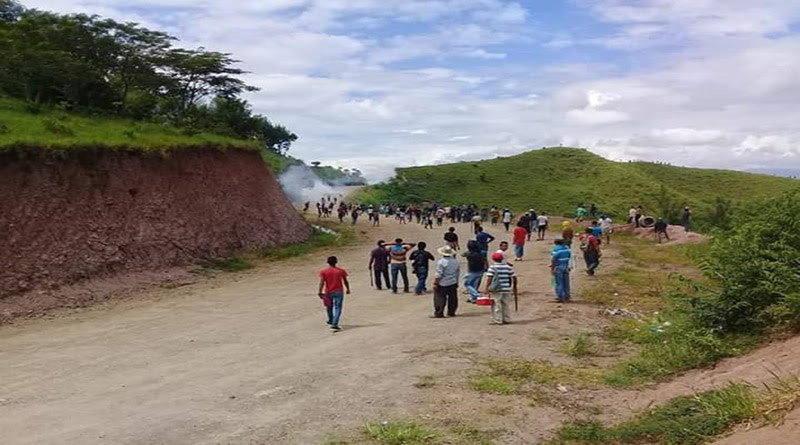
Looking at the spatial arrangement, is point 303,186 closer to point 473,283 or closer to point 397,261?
point 397,261

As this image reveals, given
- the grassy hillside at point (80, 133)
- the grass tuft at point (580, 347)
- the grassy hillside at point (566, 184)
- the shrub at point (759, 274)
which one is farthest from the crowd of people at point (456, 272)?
the grassy hillside at point (566, 184)

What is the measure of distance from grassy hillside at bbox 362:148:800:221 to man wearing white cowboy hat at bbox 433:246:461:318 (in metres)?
45.4

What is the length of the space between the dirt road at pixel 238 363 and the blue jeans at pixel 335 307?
0.31m

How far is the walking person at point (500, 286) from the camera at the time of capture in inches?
530

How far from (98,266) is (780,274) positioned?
17.3 metres

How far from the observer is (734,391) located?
7469mm

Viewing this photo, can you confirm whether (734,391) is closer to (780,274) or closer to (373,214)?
(780,274)

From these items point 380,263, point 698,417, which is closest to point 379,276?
point 380,263

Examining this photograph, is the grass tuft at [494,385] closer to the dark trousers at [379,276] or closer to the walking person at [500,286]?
the walking person at [500,286]

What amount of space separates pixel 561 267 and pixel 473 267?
2.19 meters

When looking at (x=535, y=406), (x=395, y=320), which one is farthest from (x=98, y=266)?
(x=535, y=406)

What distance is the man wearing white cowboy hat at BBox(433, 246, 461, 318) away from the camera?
47.4 ft

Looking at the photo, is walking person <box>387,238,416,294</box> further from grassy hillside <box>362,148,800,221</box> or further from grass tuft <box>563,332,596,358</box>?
grassy hillside <box>362,148,800,221</box>

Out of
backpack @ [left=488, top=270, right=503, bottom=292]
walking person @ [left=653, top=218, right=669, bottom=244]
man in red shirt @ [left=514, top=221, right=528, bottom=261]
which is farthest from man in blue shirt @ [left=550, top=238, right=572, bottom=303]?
walking person @ [left=653, top=218, right=669, bottom=244]
